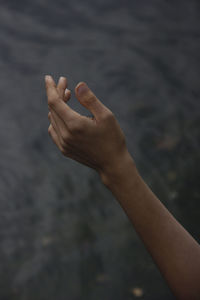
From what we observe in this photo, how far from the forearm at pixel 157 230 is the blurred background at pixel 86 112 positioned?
125 centimetres

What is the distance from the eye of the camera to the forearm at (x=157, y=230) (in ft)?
3.37

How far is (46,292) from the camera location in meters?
→ 2.20

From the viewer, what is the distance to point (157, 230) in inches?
41.5

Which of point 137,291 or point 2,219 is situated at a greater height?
point 2,219

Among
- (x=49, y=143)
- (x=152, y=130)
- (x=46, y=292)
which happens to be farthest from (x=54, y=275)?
(x=152, y=130)

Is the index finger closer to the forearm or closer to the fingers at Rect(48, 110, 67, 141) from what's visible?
the fingers at Rect(48, 110, 67, 141)

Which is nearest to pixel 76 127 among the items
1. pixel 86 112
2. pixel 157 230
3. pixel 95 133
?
pixel 95 133

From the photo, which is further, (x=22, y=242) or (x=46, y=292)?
(x=22, y=242)

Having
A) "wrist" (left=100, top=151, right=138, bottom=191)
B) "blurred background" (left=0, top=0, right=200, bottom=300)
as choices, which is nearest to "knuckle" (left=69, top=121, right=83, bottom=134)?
"wrist" (left=100, top=151, right=138, bottom=191)

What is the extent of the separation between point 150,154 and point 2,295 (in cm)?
146

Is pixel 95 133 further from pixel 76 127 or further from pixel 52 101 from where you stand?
pixel 52 101

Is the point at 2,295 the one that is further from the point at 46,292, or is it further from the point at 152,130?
the point at 152,130

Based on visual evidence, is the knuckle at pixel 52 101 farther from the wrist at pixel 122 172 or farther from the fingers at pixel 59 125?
the wrist at pixel 122 172

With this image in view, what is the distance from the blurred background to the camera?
7.64ft
